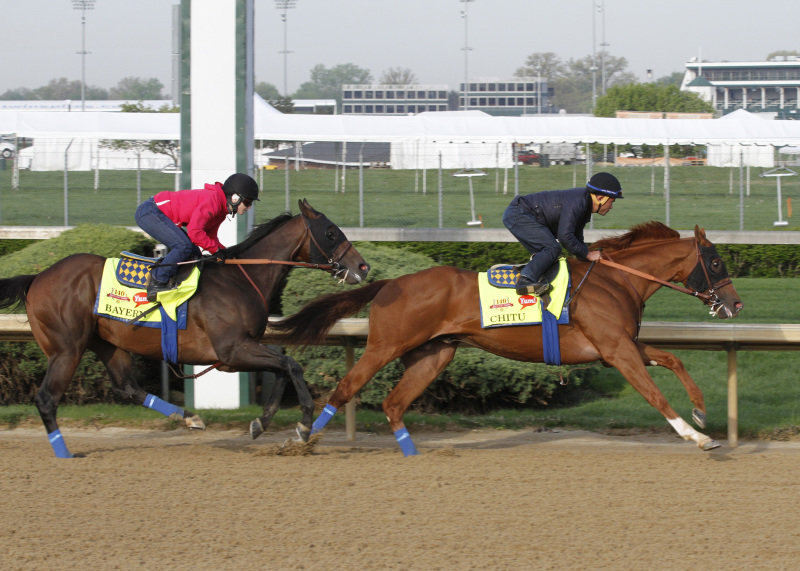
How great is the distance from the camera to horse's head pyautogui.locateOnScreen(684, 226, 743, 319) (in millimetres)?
6031

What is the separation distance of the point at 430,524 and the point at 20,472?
8.61 feet

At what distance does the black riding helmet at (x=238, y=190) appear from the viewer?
618 centimetres

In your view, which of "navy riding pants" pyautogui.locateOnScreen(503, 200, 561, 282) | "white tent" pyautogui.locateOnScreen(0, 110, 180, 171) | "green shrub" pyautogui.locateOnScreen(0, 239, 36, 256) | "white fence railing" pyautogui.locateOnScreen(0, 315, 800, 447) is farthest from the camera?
"white tent" pyautogui.locateOnScreen(0, 110, 180, 171)

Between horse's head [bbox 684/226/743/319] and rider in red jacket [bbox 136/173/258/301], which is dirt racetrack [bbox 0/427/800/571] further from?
rider in red jacket [bbox 136/173/258/301]

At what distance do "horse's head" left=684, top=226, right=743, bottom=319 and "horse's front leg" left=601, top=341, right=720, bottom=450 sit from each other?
0.65m

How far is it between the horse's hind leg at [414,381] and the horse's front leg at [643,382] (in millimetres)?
1051

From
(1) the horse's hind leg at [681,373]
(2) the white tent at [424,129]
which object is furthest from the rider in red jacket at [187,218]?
(2) the white tent at [424,129]

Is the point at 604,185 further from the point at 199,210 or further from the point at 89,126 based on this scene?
the point at 89,126

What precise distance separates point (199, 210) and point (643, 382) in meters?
2.96

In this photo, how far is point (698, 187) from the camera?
1944 cm

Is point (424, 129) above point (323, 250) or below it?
above

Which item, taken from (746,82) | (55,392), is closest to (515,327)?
(55,392)

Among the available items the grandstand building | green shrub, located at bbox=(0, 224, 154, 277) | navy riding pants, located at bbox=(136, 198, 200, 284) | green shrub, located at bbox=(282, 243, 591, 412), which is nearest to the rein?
green shrub, located at bbox=(282, 243, 591, 412)

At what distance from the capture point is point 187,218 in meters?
6.24
